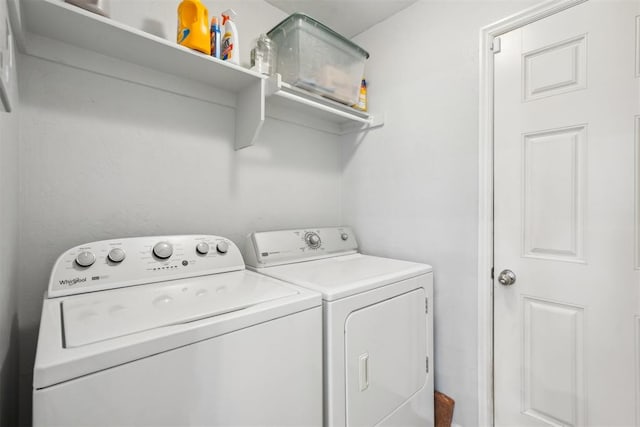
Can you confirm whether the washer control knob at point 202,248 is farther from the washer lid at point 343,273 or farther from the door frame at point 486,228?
the door frame at point 486,228

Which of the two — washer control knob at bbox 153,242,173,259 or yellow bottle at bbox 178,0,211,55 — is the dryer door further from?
yellow bottle at bbox 178,0,211,55

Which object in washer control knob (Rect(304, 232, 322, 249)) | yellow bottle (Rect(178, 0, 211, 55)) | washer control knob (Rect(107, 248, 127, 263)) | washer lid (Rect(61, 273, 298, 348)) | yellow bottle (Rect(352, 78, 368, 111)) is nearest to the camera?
washer lid (Rect(61, 273, 298, 348))

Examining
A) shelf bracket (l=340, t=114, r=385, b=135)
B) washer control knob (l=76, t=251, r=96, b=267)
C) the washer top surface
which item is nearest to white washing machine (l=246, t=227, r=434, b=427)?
the washer top surface

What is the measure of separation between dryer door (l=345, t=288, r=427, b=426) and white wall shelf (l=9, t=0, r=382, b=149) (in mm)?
1074

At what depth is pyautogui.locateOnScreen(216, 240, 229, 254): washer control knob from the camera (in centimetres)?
142

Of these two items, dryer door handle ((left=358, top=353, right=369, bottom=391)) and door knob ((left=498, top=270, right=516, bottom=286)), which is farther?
door knob ((left=498, top=270, right=516, bottom=286))

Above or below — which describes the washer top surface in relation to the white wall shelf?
below

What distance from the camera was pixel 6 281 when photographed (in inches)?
34.3

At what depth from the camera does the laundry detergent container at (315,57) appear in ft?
5.20

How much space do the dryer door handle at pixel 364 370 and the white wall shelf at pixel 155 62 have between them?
3.83 feet

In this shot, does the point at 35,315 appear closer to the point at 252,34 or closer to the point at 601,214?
the point at 252,34

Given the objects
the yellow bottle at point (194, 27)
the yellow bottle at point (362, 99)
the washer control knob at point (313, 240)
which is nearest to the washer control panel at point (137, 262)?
the washer control knob at point (313, 240)

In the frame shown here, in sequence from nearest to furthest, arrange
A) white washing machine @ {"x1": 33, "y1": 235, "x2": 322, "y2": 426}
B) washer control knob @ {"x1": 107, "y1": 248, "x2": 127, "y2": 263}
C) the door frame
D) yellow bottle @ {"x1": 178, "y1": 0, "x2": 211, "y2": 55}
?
white washing machine @ {"x1": 33, "y1": 235, "x2": 322, "y2": 426}, washer control knob @ {"x1": 107, "y1": 248, "x2": 127, "y2": 263}, yellow bottle @ {"x1": 178, "y1": 0, "x2": 211, "y2": 55}, the door frame

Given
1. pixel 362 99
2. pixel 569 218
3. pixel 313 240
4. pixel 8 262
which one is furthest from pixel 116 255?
pixel 569 218
